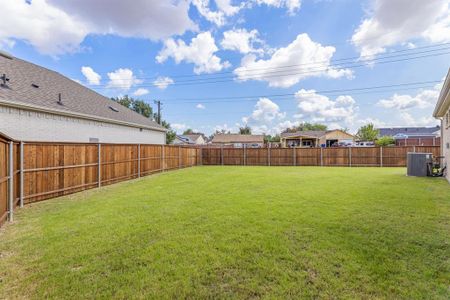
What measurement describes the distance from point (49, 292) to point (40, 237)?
2.00 metres

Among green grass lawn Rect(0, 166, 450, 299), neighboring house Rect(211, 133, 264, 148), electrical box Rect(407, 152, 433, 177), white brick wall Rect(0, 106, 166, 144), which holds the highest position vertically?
neighboring house Rect(211, 133, 264, 148)

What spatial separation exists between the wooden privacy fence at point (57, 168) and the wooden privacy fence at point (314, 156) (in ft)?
32.9

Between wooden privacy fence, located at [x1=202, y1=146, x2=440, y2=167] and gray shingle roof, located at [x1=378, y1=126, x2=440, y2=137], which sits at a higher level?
gray shingle roof, located at [x1=378, y1=126, x2=440, y2=137]

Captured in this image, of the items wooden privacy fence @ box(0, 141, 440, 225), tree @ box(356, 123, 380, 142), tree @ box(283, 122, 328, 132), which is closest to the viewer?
wooden privacy fence @ box(0, 141, 440, 225)

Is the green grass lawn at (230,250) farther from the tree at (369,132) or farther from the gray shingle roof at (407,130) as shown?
the gray shingle roof at (407,130)

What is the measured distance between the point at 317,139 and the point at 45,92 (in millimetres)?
36614

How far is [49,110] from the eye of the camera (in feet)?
31.0

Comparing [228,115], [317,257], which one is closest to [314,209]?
[317,257]

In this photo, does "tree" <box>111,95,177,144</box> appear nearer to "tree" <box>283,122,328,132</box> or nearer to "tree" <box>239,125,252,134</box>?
"tree" <box>239,125,252,134</box>

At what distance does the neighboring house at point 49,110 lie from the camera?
838 centimetres

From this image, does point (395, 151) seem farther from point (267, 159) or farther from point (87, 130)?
point (87, 130)

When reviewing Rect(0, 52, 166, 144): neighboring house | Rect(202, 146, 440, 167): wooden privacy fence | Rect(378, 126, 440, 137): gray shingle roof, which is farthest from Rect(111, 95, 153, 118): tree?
Rect(378, 126, 440, 137): gray shingle roof

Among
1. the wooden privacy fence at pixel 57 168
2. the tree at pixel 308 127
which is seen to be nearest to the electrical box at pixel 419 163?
the wooden privacy fence at pixel 57 168

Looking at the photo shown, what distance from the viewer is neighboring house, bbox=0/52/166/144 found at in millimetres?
8375
